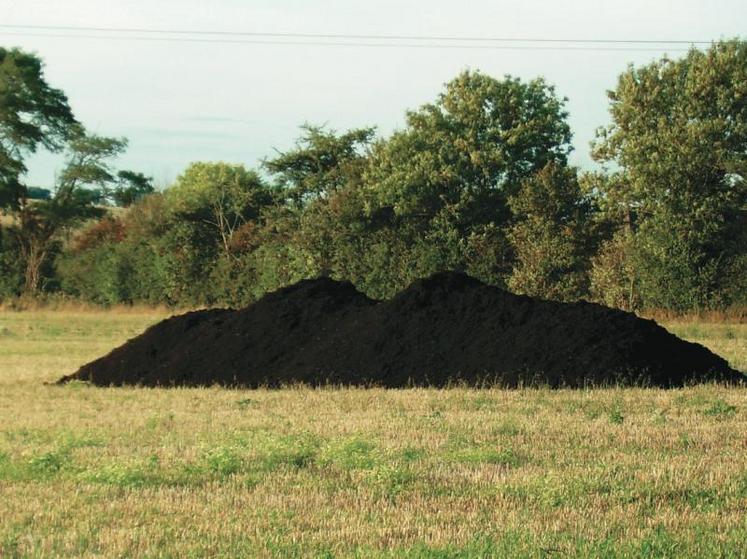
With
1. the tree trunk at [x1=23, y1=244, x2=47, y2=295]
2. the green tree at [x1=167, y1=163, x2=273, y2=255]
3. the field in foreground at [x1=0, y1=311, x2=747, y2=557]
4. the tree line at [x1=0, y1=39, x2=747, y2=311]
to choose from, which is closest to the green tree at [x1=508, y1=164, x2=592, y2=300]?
the tree line at [x1=0, y1=39, x2=747, y2=311]

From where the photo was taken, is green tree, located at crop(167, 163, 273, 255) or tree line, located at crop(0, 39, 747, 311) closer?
tree line, located at crop(0, 39, 747, 311)

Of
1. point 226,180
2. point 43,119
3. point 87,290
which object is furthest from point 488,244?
point 43,119

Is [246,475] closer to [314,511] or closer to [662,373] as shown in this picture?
[314,511]

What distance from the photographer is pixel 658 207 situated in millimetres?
39438

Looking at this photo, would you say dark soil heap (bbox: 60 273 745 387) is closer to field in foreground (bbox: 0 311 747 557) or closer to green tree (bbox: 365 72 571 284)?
field in foreground (bbox: 0 311 747 557)

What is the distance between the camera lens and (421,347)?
20344mm

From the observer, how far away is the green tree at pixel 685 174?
126 feet

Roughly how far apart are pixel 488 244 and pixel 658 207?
21.0 feet

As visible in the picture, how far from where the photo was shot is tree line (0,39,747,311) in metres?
39.0

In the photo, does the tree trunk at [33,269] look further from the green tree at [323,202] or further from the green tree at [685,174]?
the green tree at [685,174]

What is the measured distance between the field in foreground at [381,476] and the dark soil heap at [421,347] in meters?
2.38

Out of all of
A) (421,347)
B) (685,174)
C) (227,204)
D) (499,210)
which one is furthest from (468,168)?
(421,347)

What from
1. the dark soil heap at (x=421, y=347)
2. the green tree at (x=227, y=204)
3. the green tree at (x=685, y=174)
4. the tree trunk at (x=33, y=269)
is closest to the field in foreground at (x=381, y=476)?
the dark soil heap at (x=421, y=347)

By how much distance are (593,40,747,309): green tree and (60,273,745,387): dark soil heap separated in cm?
1744
